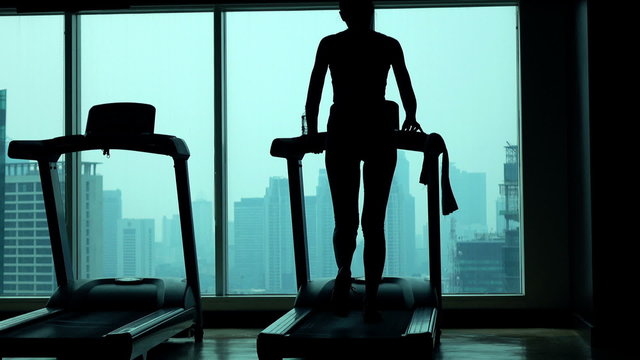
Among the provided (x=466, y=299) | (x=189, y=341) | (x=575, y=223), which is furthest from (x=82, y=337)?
(x=575, y=223)

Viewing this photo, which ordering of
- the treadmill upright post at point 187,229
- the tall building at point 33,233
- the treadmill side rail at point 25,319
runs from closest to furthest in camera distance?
1. the treadmill side rail at point 25,319
2. the treadmill upright post at point 187,229
3. the tall building at point 33,233

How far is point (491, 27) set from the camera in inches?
240

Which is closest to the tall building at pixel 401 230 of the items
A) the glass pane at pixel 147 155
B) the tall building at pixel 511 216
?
the tall building at pixel 511 216

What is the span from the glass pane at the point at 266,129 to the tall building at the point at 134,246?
65 cm

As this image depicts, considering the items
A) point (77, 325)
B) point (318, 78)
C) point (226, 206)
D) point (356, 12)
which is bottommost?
point (77, 325)

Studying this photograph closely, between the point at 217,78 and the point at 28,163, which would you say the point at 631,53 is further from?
the point at 28,163

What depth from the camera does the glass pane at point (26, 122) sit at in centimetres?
627

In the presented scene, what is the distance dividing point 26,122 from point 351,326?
355 centimetres

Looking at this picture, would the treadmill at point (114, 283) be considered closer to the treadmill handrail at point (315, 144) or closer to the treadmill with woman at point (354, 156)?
the treadmill handrail at point (315, 144)

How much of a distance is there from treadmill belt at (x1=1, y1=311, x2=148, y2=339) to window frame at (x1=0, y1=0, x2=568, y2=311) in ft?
4.31

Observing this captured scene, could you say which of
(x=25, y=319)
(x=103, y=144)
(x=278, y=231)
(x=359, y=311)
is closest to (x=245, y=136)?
(x=278, y=231)

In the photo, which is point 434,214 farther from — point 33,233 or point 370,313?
point 33,233

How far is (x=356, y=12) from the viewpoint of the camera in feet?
12.6

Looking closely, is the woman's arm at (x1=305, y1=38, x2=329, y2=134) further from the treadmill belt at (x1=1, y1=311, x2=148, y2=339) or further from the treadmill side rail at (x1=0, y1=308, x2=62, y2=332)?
the treadmill side rail at (x1=0, y1=308, x2=62, y2=332)
